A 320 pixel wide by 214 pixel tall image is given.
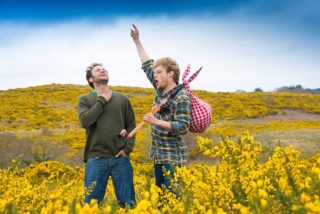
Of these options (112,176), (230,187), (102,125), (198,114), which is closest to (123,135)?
(102,125)

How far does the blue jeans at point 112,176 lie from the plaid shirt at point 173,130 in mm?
491

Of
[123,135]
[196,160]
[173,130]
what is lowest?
[196,160]

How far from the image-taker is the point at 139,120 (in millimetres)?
30641

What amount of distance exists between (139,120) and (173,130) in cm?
2663

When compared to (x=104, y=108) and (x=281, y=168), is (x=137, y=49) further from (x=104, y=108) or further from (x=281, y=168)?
(x=281, y=168)

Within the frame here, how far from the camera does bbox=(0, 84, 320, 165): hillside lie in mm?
18312

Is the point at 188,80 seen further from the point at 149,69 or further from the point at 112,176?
the point at 112,176

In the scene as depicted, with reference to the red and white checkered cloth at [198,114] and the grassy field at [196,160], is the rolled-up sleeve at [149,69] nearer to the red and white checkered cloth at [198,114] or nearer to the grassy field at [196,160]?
the red and white checkered cloth at [198,114]

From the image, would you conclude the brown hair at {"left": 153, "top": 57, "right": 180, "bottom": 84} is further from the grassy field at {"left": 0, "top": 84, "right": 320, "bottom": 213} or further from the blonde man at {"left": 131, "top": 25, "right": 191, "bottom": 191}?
the grassy field at {"left": 0, "top": 84, "right": 320, "bottom": 213}

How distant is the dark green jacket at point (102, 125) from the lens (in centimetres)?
455

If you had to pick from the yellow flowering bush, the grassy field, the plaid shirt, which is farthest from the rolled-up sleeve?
the yellow flowering bush

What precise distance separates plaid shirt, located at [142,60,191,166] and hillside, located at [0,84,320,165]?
399 inches

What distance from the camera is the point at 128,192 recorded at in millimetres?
4719

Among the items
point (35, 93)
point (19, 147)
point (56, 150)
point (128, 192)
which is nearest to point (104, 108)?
point (128, 192)
